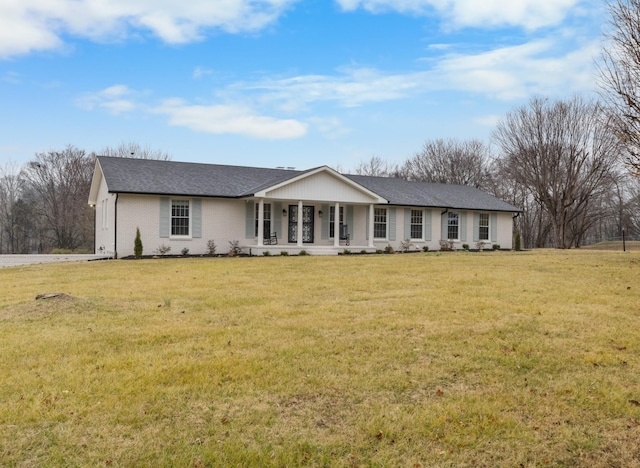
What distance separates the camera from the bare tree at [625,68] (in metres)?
14.7

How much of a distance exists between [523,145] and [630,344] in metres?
32.7

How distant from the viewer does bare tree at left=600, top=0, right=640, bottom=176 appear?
14711 mm

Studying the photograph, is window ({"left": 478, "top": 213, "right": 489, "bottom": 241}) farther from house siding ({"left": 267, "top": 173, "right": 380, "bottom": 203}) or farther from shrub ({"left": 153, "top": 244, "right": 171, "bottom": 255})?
shrub ({"left": 153, "top": 244, "right": 171, "bottom": 255})

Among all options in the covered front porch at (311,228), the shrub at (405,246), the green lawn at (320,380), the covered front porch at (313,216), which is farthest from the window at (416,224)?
the green lawn at (320,380)

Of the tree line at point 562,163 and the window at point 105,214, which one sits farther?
the tree line at point 562,163

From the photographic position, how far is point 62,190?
37.6m

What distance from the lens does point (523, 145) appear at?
35344 millimetres

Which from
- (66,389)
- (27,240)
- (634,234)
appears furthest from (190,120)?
(634,234)

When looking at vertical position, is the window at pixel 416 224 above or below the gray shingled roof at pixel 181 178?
below

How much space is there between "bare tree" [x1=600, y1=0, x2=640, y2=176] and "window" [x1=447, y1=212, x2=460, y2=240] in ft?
37.0

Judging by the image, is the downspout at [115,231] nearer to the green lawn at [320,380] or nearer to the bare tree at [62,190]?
the green lawn at [320,380]

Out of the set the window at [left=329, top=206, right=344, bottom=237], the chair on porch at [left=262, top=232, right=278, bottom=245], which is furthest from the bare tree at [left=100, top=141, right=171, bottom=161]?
the chair on porch at [left=262, top=232, right=278, bottom=245]

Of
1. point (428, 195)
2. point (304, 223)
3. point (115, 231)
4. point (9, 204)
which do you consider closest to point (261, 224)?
point (304, 223)

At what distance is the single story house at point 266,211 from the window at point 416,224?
54 mm
